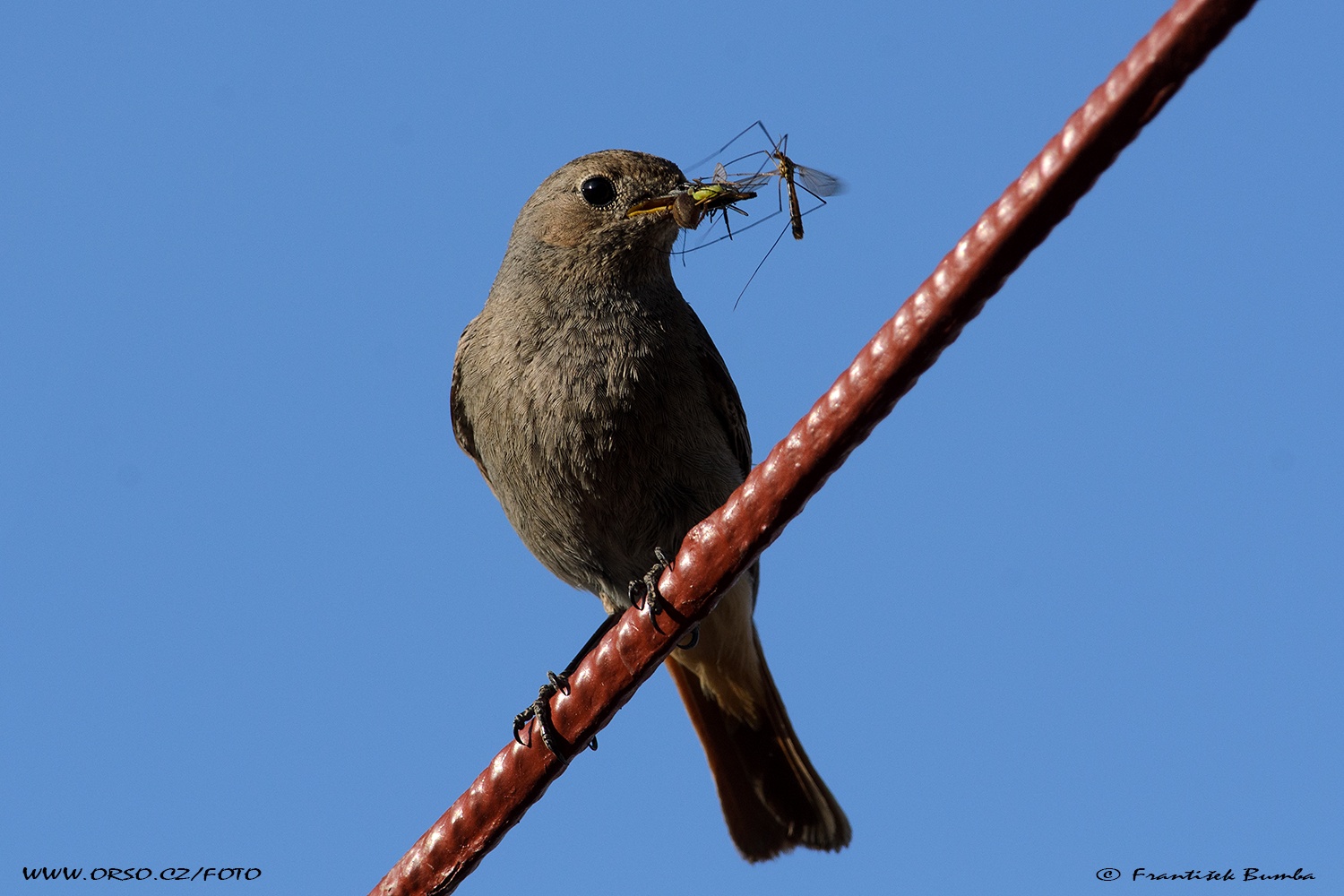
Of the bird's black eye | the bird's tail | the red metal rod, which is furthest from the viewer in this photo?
the bird's tail

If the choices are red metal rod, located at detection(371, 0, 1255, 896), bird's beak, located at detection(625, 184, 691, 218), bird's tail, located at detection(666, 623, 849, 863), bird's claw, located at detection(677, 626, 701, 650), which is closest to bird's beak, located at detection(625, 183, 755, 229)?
bird's beak, located at detection(625, 184, 691, 218)

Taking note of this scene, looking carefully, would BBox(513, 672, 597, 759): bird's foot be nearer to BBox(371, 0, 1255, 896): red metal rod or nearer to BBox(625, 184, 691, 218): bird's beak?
BBox(371, 0, 1255, 896): red metal rod

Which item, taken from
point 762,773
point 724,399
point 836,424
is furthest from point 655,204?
point 836,424

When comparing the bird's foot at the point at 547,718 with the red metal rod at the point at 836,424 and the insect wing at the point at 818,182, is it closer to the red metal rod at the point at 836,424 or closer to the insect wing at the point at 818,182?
the red metal rod at the point at 836,424

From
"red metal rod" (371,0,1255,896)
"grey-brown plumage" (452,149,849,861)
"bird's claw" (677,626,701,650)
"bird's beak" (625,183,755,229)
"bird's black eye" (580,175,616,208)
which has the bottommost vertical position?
"red metal rod" (371,0,1255,896)

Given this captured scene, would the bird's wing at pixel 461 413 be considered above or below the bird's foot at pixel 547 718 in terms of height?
above

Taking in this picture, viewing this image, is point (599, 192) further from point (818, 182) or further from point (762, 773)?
point (762, 773)

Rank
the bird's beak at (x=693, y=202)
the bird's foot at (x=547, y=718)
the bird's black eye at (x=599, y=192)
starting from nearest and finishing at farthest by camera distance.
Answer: the bird's foot at (x=547, y=718)
the bird's beak at (x=693, y=202)
the bird's black eye at (x=599, y=192)

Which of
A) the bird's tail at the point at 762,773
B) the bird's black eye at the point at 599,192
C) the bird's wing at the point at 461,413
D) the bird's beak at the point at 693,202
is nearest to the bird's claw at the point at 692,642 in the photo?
the bird's tail at the point at 762,773
